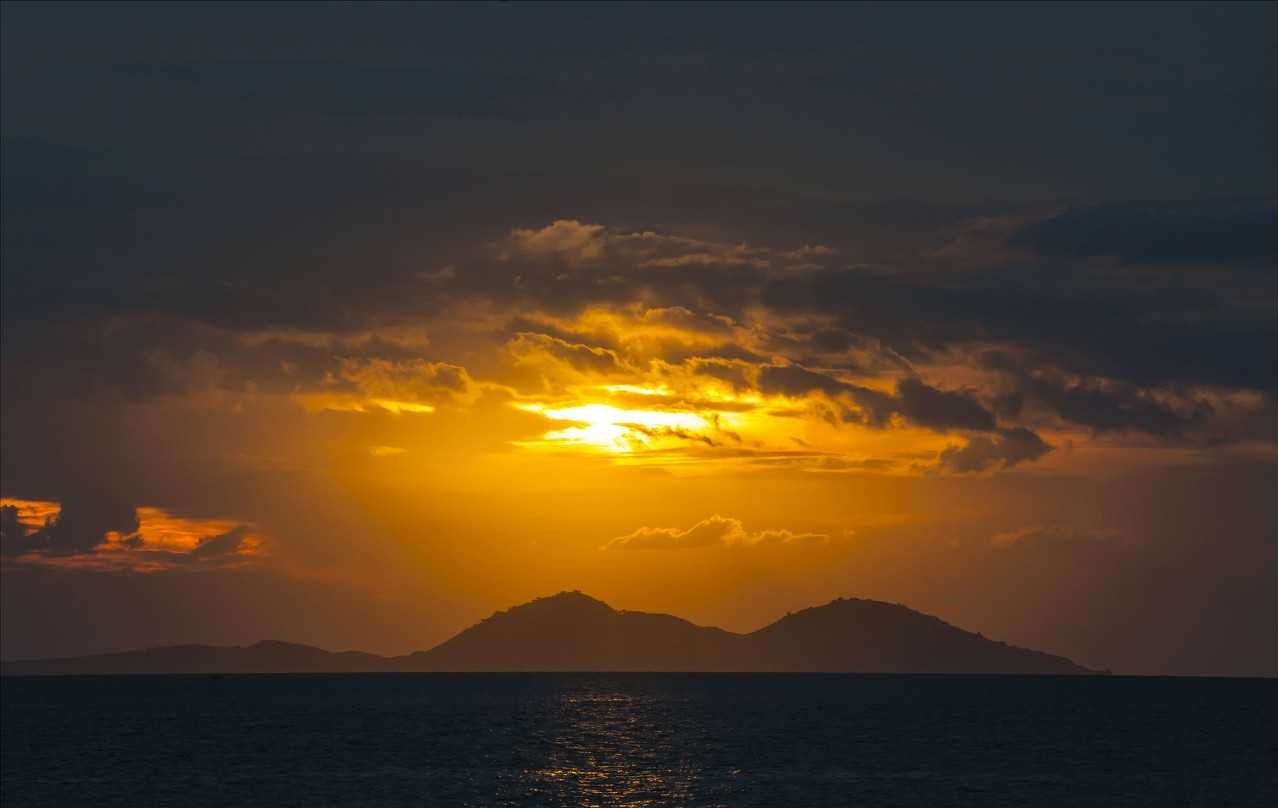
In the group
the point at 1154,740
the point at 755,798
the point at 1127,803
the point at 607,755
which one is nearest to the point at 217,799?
the point at 755,798

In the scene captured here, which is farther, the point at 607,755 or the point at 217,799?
the point at 607,755

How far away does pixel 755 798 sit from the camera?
113312 millimetres

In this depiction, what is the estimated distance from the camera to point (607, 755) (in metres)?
156

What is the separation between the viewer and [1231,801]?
117 metres

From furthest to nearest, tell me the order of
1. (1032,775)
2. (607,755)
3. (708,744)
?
(708,744) → (607,755) → (1032,775)

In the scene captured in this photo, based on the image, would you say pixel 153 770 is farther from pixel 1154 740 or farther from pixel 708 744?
pixel 1154 740

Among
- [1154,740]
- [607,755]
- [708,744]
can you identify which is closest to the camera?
[607,755]

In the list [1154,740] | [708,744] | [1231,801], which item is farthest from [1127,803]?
[1154,740]

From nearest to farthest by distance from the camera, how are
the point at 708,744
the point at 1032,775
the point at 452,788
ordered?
the point at 452,788
the point at 1032,775
the point at 708,744

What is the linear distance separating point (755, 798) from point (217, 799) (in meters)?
41.3

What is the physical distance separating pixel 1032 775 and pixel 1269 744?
204 feet

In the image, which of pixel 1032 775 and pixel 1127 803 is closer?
pixel 1127 803

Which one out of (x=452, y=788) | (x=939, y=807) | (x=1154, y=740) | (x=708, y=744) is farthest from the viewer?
(x=1154, y=740)

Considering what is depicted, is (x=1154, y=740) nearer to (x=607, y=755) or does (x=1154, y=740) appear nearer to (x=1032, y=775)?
(x=1032, y=775)
